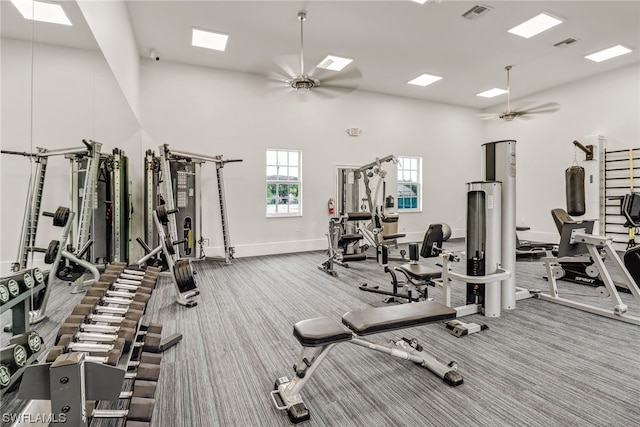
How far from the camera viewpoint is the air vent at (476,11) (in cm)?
435

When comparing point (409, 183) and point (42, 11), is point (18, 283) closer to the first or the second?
point (42, 11)

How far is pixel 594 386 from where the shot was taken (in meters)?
2.00

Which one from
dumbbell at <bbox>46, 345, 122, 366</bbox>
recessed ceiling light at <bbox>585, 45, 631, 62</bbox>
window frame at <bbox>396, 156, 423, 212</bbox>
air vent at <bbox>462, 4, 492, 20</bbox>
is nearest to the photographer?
dumbbell at <bbox>46, 345, 122, 366</bbox>

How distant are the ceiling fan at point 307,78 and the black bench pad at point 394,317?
8.01 feet

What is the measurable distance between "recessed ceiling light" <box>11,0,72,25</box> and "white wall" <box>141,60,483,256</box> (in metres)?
2.97

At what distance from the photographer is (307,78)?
3627 mm

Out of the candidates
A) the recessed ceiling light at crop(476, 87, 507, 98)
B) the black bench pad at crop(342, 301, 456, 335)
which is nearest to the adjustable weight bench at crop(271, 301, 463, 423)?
the black bench pad at crop(342, 301, 456, 335)

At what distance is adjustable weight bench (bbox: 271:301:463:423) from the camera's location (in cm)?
173

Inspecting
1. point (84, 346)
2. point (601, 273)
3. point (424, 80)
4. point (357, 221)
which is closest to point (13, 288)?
point (84, 346)

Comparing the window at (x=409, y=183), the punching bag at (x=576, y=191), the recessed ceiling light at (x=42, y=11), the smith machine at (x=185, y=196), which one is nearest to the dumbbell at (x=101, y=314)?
the recessed ceiling light at (x=42, y=11)

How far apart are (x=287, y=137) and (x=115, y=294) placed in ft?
17.3

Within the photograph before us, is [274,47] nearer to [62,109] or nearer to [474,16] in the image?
[474,16]

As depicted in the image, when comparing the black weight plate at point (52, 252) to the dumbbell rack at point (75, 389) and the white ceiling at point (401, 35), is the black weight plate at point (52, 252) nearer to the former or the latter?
the dumbbell rack at point (75, 389)

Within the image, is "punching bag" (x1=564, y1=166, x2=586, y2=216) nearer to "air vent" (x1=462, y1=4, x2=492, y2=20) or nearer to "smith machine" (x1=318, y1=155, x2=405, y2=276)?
"smith machine" (x1=318, y1=155, x2=405, y2=276)
